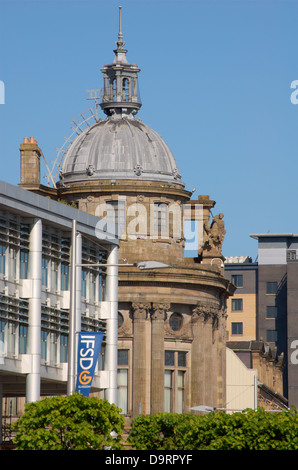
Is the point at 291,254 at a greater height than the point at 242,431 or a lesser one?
greater

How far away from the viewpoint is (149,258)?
117500 millimetres

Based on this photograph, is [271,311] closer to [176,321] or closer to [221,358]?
[221,358]

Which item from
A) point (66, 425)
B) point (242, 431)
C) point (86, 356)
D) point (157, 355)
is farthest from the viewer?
point (157, 355)

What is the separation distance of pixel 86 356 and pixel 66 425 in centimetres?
705

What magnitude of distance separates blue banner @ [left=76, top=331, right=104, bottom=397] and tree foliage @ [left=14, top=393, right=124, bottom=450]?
471 cm

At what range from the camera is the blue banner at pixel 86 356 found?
71562 mm

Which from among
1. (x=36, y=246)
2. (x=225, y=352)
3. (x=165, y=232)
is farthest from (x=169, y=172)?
(x=36, y=246)

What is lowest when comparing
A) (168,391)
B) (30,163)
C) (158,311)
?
(168,391)

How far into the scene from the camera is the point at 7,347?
255 feet

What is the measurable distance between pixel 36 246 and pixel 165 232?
39589 millimetres

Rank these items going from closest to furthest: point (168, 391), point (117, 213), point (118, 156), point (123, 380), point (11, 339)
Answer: point (11, 339)
point (123, 380)
point (168, 391)
point (117, 213)
point (118, 156)

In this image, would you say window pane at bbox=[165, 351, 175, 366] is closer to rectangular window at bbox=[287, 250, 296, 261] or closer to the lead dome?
the lead dome

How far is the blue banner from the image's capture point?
7156 centimetres

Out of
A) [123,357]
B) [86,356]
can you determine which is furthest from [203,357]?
[86,356]
